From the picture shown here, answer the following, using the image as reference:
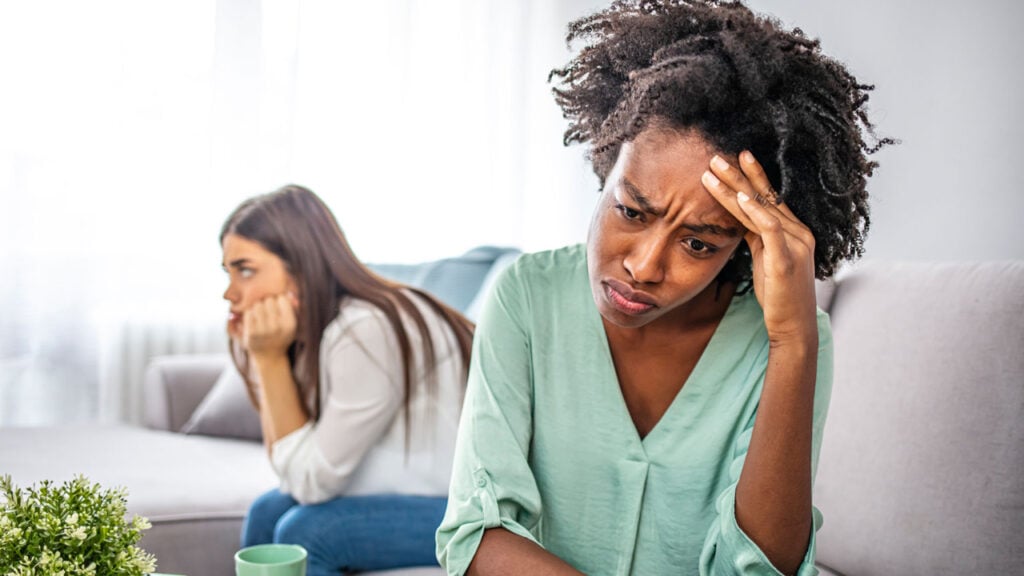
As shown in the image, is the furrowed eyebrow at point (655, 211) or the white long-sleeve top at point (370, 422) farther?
the white long-sleeve top at point (370, 422)

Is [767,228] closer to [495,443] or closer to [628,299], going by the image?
[628,299]

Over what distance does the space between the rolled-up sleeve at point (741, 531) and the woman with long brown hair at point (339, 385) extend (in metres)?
0.73

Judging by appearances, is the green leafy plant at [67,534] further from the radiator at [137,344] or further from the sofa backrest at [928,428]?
the radiator at [137,344]

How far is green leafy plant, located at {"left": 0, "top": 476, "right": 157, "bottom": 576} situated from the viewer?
0.69m

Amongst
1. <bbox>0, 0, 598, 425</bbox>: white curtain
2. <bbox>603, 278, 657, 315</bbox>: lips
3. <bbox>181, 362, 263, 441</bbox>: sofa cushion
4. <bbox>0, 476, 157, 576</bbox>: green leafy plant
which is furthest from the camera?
<bbox>0, 0, 598, 425</bbox>: white curtain

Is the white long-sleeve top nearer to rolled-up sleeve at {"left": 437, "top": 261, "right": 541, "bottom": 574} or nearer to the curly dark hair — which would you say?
rolled-up sleeve at {"left": 437, "top": 261, "right": 541, "bottom": 574}

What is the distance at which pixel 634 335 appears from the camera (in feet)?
3.72

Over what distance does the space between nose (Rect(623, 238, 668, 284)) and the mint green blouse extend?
17cm

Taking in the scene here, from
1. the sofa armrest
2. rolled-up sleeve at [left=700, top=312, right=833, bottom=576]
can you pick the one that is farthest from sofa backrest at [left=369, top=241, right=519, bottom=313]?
rolled-up sleeve at [left=700, top=312, right=833, bottom=576]

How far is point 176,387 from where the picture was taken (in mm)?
2854

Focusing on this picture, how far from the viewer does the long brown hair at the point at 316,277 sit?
1689mm

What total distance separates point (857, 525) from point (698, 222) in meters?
0.70

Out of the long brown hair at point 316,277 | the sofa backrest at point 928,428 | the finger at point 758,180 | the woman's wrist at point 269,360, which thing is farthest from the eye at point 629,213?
the woman's wrist at point 269,360

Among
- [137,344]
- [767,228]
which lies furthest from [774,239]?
[137,344]
